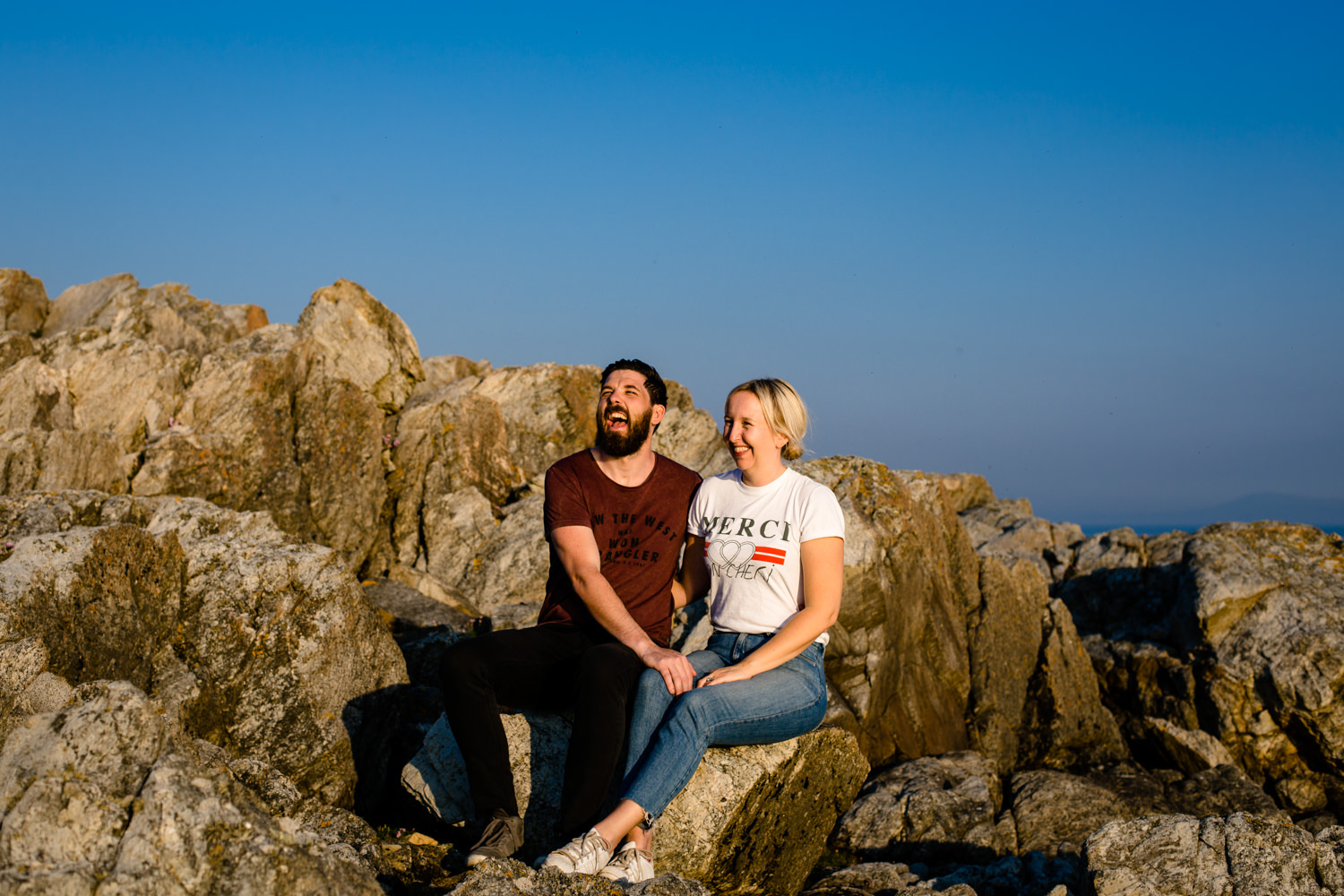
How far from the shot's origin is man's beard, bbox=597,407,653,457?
28.5 ft

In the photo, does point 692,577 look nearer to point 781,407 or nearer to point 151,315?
point 781,407

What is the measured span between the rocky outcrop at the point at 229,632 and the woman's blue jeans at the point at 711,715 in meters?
5.10

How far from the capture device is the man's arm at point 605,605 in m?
7.70

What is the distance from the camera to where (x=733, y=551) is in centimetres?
845

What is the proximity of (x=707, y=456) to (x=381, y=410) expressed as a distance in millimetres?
10372

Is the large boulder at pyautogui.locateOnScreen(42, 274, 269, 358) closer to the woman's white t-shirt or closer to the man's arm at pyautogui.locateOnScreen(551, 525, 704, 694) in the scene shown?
the man's arm at pyautogui.locateOnScreen(551, 525, 704, 694)

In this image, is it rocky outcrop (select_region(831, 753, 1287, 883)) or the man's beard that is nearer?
the man's beard

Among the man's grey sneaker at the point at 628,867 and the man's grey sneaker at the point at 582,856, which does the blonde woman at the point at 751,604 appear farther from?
the man's grey sneaker at the point at 582,856

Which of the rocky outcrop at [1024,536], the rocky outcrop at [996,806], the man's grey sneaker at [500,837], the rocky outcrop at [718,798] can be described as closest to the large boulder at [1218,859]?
the rocky outcrop at [718,798]

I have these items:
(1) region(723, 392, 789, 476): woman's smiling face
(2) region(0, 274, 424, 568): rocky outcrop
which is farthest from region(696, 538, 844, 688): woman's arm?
(2) region(0, 274, 424, 568): rocky outcrop

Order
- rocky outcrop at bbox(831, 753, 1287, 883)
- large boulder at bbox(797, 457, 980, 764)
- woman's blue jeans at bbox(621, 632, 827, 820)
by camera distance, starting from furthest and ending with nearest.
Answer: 1. large boulder at bbox(797, 457, 980, 764)
2. rocky outcrop at bbox(831, 753, 1287, 883)
3. woman's blue jeans at bbox(621, 632, 827, 820)

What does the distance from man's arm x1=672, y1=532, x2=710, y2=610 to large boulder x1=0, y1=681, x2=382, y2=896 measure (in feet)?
13.5

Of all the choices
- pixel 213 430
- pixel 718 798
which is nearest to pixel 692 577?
pixel 718 798

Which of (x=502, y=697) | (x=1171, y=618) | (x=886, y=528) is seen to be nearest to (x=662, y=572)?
(x=502, y=697)
